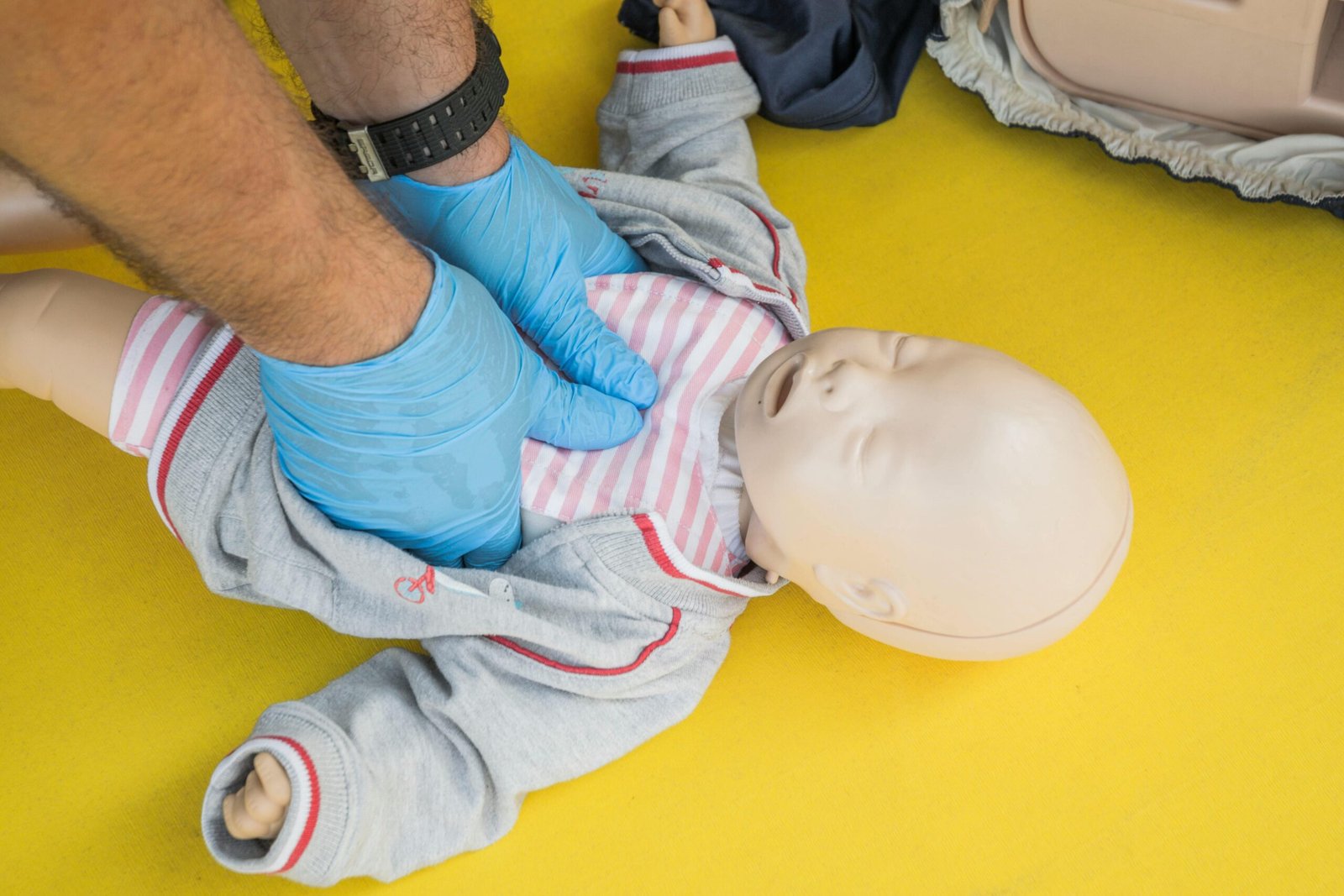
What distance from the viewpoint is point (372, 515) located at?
1.05 meters

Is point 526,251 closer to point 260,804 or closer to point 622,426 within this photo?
point 622,426

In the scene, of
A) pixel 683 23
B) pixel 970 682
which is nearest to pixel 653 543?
pixel 970 682

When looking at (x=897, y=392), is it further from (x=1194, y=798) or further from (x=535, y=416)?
(x=1194, y=798)

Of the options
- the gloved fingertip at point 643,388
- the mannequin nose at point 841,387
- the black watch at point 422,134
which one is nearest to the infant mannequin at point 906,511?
the mannequin nose at point 841,387

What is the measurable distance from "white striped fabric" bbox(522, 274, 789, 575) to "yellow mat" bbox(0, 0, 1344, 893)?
6.5 inches

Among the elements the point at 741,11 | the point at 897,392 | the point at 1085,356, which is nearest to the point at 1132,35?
the point at 1085,356

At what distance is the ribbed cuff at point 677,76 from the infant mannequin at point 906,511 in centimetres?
47

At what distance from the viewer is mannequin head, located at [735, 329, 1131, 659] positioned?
934mm

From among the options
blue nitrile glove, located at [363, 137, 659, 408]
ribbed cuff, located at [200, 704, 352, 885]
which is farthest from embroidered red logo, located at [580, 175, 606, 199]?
ribbed cuff, located at [200, 704, 352, 885]

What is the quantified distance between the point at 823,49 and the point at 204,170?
3.09 ft

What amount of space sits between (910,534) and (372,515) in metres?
0.50

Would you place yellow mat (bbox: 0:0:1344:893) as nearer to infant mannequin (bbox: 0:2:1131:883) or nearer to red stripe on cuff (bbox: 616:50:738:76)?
infant mannequin (bbox: 0:2:1131:883)

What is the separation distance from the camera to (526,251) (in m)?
1.12

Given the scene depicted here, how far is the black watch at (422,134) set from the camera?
104 centimetres
